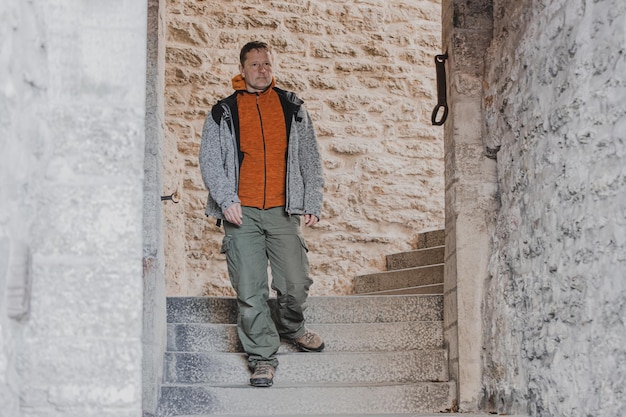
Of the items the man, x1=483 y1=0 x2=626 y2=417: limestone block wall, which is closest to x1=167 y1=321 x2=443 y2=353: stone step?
the man

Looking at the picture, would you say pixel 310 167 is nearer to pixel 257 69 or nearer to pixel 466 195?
pixel 257 69

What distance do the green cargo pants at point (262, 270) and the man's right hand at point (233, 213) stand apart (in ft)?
0.27

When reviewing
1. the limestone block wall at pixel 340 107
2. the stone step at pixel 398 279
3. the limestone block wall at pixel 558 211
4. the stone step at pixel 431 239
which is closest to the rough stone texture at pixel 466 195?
the limestone block wall at pixel 558 211

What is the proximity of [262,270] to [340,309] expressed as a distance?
30.4 inches

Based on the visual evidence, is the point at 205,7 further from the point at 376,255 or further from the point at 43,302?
the point at 43,302

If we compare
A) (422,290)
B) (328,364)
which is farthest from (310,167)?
(422,290)

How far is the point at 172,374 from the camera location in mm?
4477

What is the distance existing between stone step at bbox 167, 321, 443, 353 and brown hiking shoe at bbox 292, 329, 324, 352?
81 mm

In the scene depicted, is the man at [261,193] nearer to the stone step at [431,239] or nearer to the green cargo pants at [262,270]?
the green cargo pants at [262,270]

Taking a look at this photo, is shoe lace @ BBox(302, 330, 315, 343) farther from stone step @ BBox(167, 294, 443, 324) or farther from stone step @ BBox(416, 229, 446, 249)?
stone step @ BBox(416, 229, 446, 249)

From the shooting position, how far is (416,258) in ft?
21.7

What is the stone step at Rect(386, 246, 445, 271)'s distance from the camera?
6.25m

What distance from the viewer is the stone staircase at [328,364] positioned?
14.0 feet

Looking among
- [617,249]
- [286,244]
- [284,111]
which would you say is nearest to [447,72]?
[284,111]
